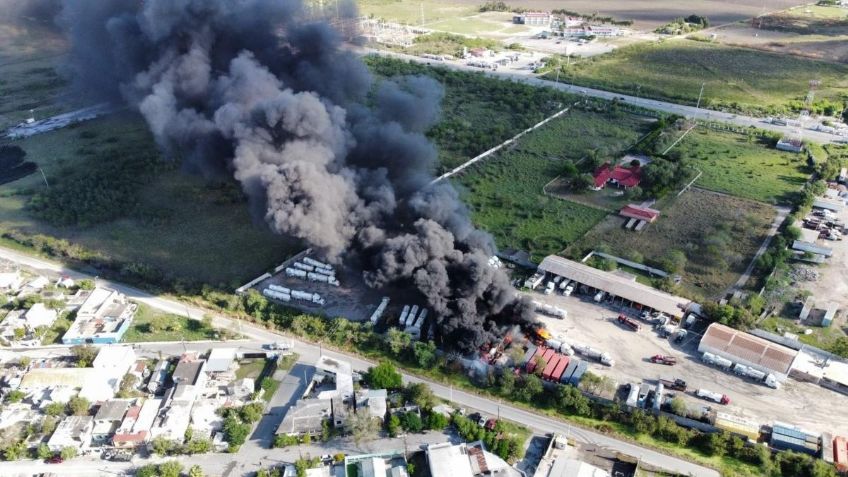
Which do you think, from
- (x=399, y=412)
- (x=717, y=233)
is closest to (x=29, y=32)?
(x=399, y=412)

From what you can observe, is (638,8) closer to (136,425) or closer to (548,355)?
(548,355)

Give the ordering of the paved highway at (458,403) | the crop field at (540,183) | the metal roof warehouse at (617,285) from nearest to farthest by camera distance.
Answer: the paved highway at (458,403)
the metal roof warehouse at (617,285)
the crop field at (540,183)

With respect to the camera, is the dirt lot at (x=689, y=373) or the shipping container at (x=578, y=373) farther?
the shipping container at (x=578, y=373)

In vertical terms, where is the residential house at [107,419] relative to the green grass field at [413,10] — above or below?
below

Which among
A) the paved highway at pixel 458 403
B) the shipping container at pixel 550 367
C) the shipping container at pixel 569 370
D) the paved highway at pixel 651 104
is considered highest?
the paved highway at pixel 651 104

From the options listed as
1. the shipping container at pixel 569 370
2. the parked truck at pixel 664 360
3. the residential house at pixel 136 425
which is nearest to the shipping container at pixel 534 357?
the shipping container at pixel 569 370

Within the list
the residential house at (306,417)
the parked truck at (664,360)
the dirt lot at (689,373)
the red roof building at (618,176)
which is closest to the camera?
the residential house at (306,417)

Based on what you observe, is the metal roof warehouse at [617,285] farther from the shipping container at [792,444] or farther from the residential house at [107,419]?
the residential house at [107,419]
